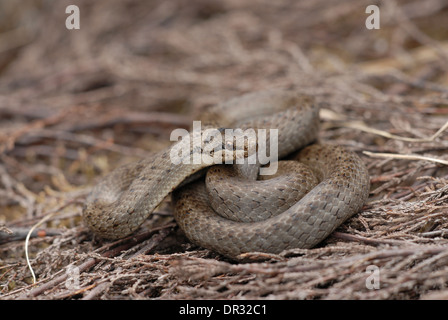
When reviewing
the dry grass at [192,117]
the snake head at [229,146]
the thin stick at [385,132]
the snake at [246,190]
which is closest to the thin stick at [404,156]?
the dry grass at [192,117]

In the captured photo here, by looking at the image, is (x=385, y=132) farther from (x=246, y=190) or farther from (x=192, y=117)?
(x=192, y=117)

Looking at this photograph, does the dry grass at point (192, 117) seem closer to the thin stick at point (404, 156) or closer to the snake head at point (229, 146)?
the thin stick at point (404, 156)

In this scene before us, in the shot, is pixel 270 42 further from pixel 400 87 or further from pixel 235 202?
pixel 235 202

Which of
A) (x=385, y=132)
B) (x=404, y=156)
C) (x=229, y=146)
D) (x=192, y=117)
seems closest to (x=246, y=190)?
(x=229, y=146)

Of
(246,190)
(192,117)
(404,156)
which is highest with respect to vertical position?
(192,117)

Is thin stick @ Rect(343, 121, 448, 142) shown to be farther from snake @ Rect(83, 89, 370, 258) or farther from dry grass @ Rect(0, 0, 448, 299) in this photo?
snake @ Rect(83, 89, 370, 258)

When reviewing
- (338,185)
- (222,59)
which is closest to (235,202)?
(338,185)
